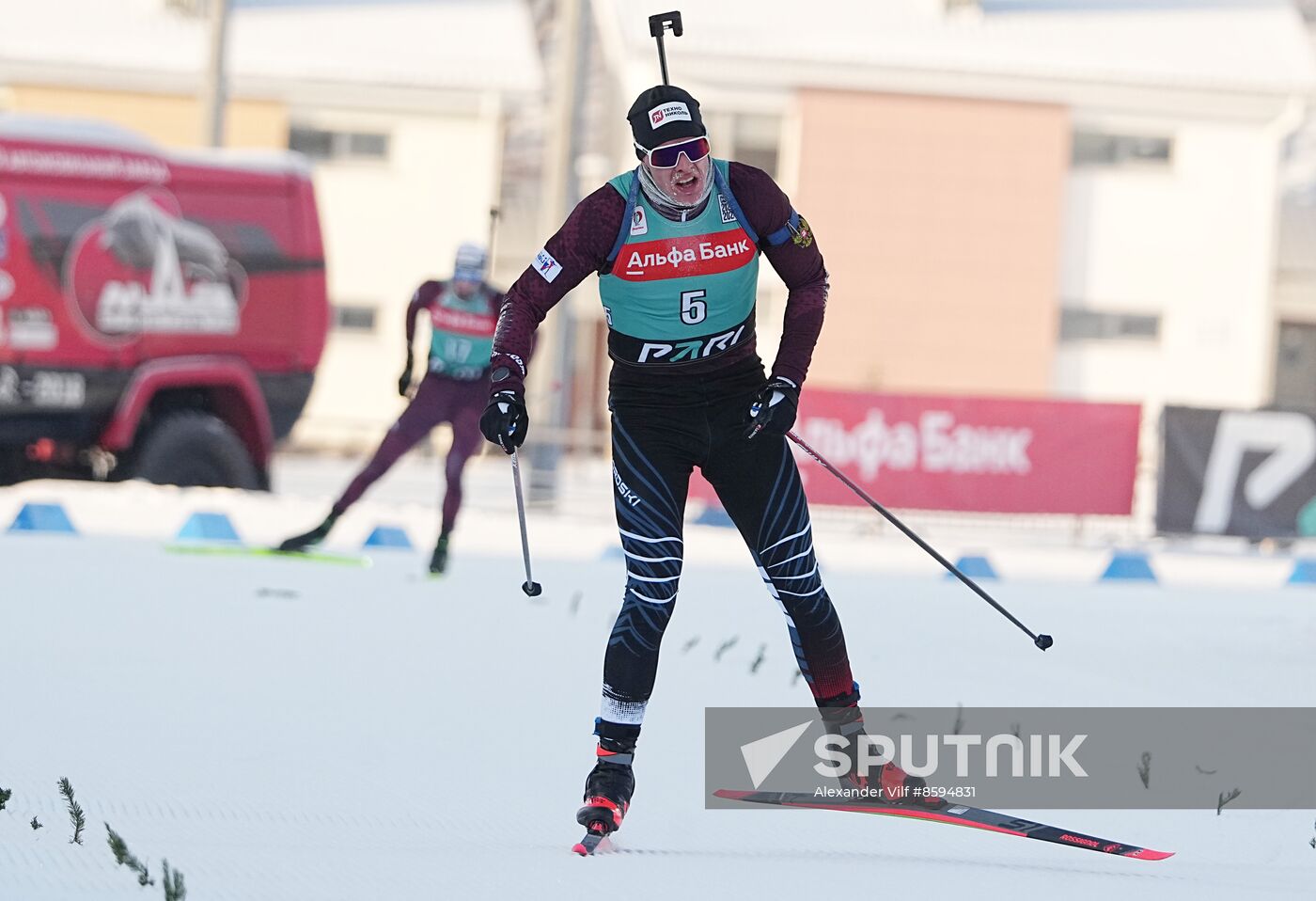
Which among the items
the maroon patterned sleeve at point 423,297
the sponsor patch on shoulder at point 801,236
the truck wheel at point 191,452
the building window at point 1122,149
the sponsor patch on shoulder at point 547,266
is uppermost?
the building window at point 1122,149

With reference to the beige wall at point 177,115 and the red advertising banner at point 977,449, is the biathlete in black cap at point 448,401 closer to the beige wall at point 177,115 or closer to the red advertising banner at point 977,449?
the red advertising banner at point 977,449

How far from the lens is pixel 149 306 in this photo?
42.4ft

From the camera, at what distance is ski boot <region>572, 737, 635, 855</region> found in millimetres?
4238

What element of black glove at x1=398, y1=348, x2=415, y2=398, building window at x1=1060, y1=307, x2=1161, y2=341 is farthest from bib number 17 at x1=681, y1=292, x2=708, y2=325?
building window at x1=1060, y1=307, x2=1161, y2=341

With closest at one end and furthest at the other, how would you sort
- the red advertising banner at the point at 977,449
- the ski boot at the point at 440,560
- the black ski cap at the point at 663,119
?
the black ski cap at the point at 663,119
the ski boot at the point at 440,560
the red advertising banner at the point at 977,449

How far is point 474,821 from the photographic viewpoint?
445 cm

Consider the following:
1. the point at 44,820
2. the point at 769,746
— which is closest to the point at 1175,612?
the point at 769,746

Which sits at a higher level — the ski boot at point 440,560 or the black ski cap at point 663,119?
the black ski cap at point 663,119

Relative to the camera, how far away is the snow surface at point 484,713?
3.91 m

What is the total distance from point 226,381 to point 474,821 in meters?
9.47

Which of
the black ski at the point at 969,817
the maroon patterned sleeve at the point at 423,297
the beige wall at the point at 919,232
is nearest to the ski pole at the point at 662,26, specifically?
the black ski at the point at 969,817

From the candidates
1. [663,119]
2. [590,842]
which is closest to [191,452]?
[663,119]

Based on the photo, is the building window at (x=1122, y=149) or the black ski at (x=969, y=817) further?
the building window at (x=1122, y=149)

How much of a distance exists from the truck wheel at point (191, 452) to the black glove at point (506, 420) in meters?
9.04
